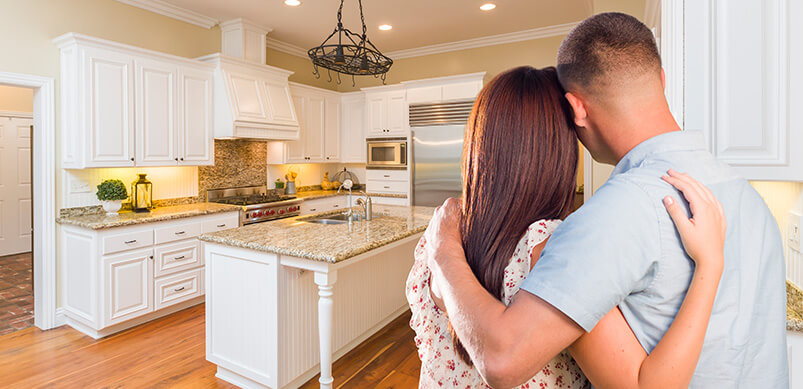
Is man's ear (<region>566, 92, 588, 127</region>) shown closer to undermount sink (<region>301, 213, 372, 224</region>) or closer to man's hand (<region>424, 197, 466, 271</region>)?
man's hand (<region>424, 197, 466, 271</region>)

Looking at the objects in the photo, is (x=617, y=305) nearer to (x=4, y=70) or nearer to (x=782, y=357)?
(x=782, y=357)

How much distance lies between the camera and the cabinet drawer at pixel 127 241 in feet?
10.6

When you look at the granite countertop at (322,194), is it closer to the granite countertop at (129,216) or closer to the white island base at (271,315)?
the granite countertop at (129,216)

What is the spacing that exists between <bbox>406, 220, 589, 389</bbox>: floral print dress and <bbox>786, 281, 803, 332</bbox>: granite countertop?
1.03 meters

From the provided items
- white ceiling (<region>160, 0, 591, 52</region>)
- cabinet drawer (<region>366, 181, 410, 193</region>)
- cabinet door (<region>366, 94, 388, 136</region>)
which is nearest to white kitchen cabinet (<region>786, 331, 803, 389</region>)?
white ceiling (<region>160, 0, 591, 52</region>)

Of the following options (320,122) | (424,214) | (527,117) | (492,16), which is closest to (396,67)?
(320,122)

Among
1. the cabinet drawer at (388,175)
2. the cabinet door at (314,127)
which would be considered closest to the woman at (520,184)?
the cabinet drawer at (388,175)

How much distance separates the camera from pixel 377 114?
228 inches

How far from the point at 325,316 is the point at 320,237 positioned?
1.68 feet

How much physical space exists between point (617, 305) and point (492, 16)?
4597 mm

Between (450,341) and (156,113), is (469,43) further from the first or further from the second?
(450,341)

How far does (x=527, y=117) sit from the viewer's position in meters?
0.74

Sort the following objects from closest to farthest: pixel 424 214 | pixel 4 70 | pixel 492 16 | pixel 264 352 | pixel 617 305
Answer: pixel 617 305
pixel 264 352
pixel 4 70
pixel 424 214
pixel 492 16

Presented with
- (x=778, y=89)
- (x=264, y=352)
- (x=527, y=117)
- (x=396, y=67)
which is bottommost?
(x=264, y=352)
